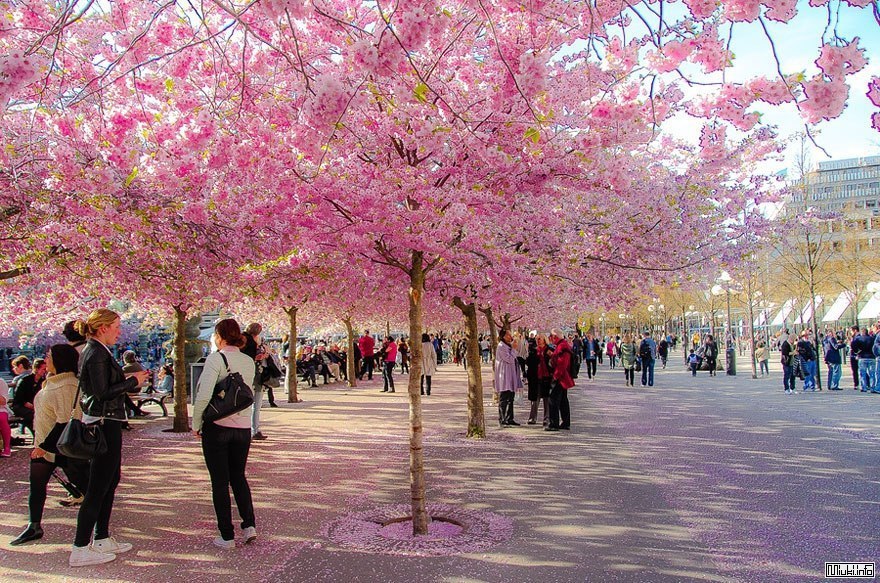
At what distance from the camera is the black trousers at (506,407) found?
45.8ft

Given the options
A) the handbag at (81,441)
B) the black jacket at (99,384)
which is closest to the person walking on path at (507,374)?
the black jacket at (99,384)

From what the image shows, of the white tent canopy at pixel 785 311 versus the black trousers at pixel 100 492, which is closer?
the black trousers at pixel 100 492

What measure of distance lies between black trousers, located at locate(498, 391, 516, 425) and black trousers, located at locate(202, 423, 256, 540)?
27.8 feet

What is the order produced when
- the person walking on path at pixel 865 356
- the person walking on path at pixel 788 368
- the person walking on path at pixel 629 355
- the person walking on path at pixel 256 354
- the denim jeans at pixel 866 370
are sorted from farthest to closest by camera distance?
the person walking on path at pixel 629 355, the person walking on path at pixel 788 368, the denim jeans at pixel 866 370, the person walking on path at pixel 865 356, the person walking on path at pixel 256 354

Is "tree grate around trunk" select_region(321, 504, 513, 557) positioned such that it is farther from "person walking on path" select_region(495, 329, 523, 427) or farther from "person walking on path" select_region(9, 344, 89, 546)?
"person walking on path" select_region(495, 329, 523, 427)

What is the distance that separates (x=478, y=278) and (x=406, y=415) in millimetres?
5982

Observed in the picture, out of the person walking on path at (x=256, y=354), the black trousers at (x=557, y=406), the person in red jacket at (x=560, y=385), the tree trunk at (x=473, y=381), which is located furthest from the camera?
the black trousers at (x=557, y=406)

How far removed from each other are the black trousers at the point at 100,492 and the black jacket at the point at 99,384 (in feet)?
0.40

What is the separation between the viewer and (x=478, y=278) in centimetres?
1155

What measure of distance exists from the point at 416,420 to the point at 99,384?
9.01 feet

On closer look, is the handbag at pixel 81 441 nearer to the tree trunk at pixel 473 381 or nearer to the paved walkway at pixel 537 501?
the paved walkway at pixel 537 501

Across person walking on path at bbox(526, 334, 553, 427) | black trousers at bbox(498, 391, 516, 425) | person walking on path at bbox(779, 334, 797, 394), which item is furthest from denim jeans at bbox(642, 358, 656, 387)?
black trousers at bbox(498, 391, 516, 425)

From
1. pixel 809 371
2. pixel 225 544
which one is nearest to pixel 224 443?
pixel 225 544

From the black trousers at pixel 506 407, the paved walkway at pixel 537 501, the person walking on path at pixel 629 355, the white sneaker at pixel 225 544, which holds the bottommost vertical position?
the paved walkway at pixel 537 501
